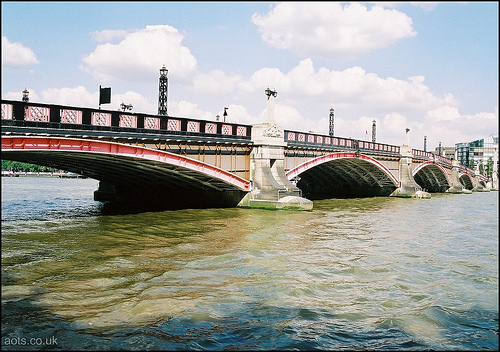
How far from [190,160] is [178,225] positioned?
4834 millimetres

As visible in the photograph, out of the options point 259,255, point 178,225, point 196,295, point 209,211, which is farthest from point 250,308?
point 209,211

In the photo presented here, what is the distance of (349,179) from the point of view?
58125 millimetres

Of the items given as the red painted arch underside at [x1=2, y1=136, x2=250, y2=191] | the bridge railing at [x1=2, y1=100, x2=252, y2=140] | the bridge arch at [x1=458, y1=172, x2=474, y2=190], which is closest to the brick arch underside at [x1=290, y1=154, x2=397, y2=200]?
the red painted arch underside at [x1=2, y1=136, x2=250, y2=191]

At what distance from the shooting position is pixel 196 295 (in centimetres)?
1111

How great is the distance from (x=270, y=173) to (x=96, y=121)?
14690 mm

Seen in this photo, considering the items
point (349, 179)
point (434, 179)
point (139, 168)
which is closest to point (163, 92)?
point (139, 168)

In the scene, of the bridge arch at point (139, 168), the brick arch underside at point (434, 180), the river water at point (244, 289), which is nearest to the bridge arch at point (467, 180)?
the brick arch underside at point (434, 180)

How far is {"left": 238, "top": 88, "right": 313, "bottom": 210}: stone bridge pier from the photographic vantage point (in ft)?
106

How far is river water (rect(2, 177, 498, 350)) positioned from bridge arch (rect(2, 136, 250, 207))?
13.2ft

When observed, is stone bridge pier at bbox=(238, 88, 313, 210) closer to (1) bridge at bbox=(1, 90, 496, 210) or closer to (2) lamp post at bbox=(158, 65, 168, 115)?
(1) bridge at bbox=(1, 90, 496, 210)

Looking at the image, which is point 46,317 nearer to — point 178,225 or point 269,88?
point 178,225

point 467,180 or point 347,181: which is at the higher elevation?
point 467,180

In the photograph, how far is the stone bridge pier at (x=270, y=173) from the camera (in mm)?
32312

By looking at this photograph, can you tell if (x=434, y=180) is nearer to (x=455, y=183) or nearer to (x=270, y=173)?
(x=455, y=183)
